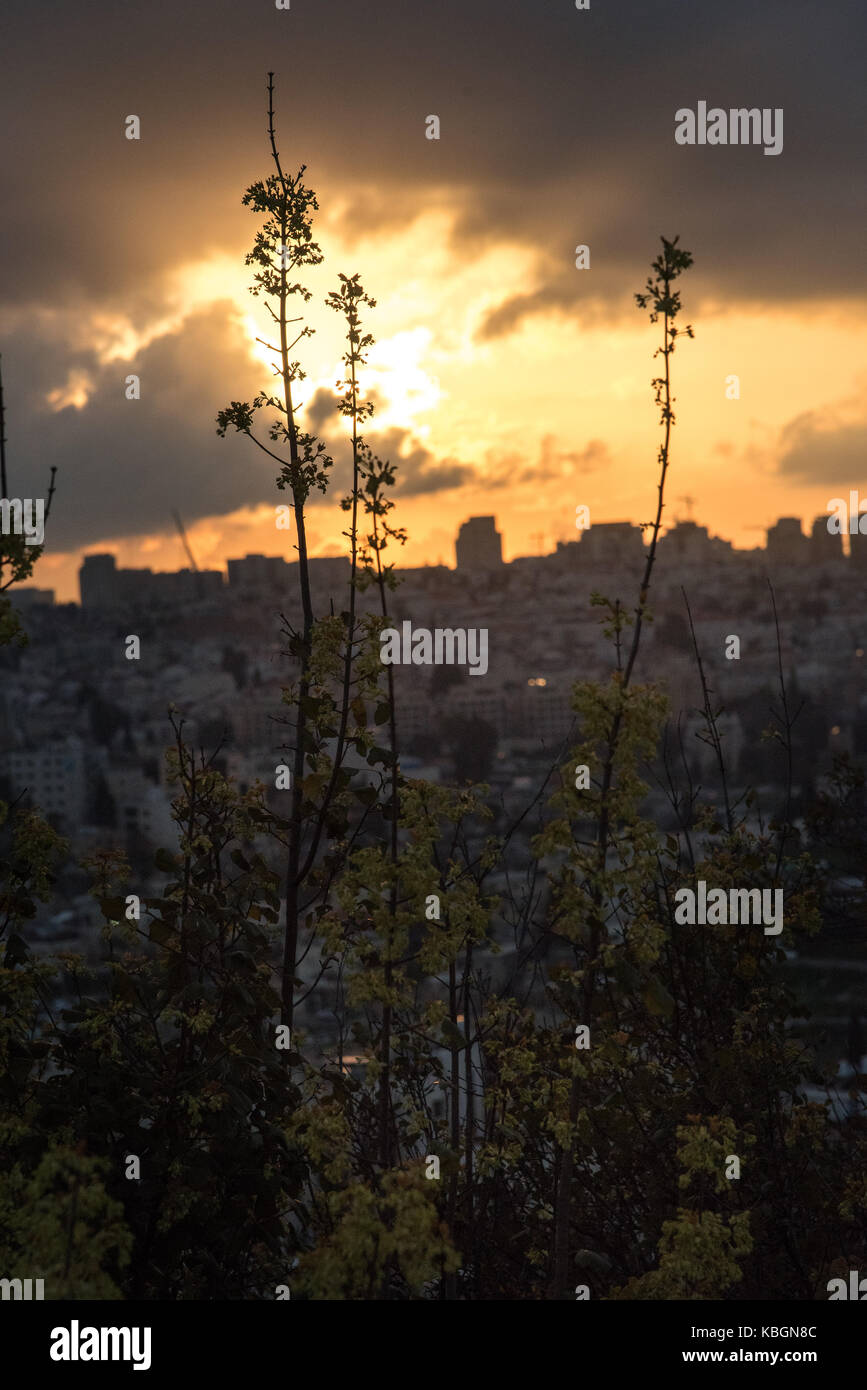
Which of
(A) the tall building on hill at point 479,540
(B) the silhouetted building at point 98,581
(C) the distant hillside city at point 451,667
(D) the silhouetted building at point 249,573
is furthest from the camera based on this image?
(B) the silhouetted building at point 98,581

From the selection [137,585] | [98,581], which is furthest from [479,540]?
[98,581]

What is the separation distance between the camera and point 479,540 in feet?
112

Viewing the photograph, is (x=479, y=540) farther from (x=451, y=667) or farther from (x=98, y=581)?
(x=98, y=581)

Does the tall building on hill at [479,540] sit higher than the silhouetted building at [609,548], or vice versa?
the silhouetted building at [609,548]

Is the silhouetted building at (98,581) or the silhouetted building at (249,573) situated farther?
the silhouetted building at (98,581)

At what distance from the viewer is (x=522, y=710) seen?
130ft

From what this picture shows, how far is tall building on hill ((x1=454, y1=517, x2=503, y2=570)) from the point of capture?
3409 cm

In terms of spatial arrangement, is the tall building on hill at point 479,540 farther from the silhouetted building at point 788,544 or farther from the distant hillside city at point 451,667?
the silhouetted building at point 788,544

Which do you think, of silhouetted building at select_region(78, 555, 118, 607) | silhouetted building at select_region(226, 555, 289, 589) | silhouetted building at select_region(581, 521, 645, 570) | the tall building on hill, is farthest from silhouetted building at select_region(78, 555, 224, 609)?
the tall building on hill

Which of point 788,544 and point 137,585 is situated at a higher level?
point 137,585

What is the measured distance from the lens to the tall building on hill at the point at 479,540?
3409cm

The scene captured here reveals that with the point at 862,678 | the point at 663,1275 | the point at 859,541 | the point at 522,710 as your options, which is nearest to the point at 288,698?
the point at 663,1275

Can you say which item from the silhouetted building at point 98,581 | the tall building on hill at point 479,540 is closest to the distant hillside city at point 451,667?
the tall building on hill at point 479,540
